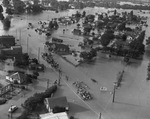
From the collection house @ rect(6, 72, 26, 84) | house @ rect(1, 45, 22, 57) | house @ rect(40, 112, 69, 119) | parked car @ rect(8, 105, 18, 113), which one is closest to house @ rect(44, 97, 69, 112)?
house @ rect(40, 112, 69, 119)

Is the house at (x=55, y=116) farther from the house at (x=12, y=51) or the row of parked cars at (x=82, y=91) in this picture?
the house at (x=12, y=51)

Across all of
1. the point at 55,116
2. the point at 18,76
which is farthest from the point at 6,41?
the point at 55,116

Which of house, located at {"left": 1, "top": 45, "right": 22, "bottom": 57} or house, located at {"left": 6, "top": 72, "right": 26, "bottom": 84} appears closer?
house, located at {"left": 6, "top": 72, "right": 26, "bottom": 84}

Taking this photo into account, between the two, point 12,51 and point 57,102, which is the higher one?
point 12,51

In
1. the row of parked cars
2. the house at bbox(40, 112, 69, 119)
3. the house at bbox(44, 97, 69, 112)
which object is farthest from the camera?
the row of parked cars

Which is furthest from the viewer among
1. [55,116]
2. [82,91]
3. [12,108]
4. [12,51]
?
[12,51]

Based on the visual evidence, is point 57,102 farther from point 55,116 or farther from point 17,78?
point 17,78

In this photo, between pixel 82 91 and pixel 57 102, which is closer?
pixel 57 102

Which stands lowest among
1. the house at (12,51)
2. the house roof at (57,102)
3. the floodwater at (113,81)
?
the floodwater at (113,81)

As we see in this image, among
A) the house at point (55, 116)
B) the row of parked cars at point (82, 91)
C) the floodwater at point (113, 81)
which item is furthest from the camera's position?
the row of parked cars at point (82, 91)

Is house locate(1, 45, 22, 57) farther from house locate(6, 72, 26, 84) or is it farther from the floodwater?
house locate(6, 72, 26, 84)

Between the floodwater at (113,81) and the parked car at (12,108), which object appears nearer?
the parked car at (12,108)

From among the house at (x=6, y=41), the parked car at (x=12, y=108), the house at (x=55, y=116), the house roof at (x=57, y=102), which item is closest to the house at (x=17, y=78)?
the parked car at (x=12, y=108)
